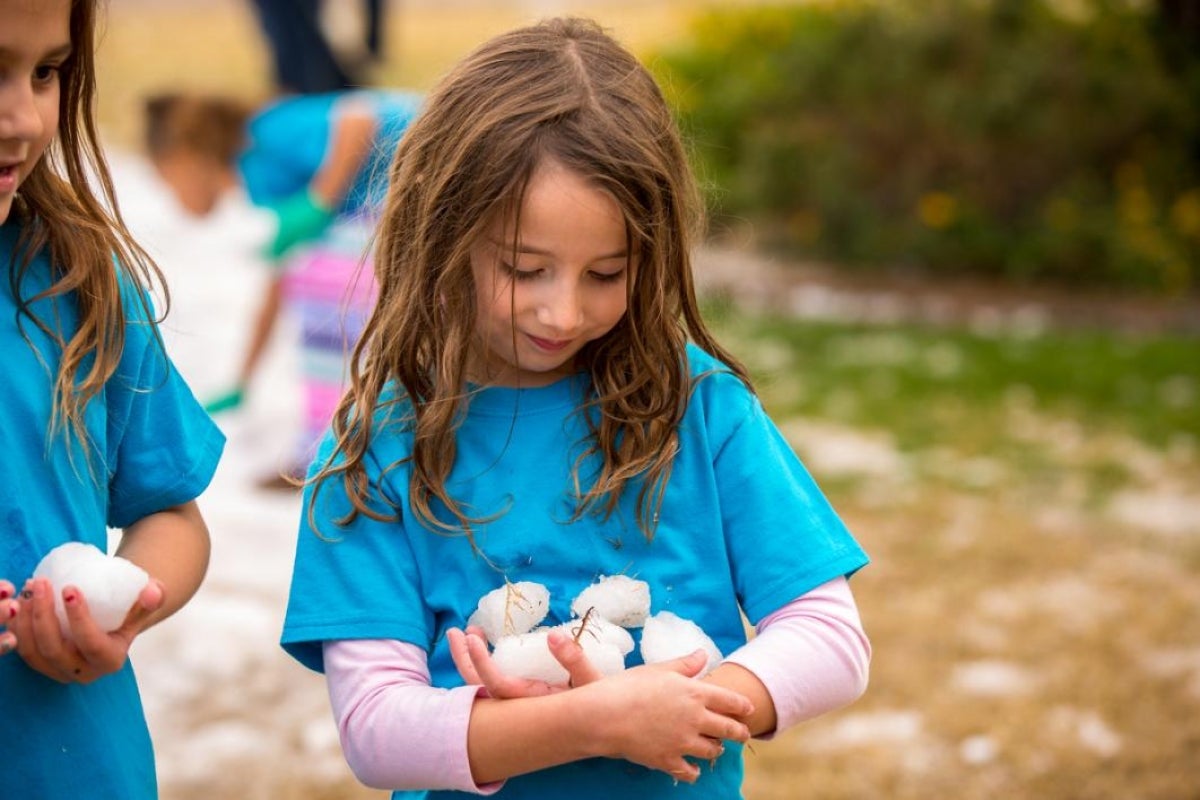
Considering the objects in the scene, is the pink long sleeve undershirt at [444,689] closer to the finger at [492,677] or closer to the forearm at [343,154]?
the finger at [492,677]

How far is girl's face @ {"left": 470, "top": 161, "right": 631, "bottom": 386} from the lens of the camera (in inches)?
64.6

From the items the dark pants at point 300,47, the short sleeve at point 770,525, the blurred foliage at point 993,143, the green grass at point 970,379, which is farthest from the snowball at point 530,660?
the dark pants at point 300,47

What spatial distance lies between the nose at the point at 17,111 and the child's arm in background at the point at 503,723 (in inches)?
24.0

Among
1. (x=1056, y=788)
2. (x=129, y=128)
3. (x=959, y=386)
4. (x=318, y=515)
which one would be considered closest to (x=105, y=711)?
(x=318, y=515)

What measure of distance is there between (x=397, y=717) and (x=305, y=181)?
368cm

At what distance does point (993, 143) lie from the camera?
305 inches

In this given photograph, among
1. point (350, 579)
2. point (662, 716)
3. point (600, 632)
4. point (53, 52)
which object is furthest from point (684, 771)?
point (53, 52)

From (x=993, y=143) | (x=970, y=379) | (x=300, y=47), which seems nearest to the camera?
(x=970, y=379)

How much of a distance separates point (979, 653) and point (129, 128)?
9938 mm

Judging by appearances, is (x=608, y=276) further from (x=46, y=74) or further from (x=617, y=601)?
(x=46, y=74)

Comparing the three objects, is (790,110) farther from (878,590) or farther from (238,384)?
(878,590)

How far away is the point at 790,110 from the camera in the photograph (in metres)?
8.29

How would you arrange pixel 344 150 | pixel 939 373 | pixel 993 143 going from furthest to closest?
pixel 993 143, pixel 939 373, pixel 344 150

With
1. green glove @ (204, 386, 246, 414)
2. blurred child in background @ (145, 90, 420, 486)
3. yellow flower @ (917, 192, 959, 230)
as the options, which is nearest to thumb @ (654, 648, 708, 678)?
blurred child in background @ (145, 90, 420, 486)
